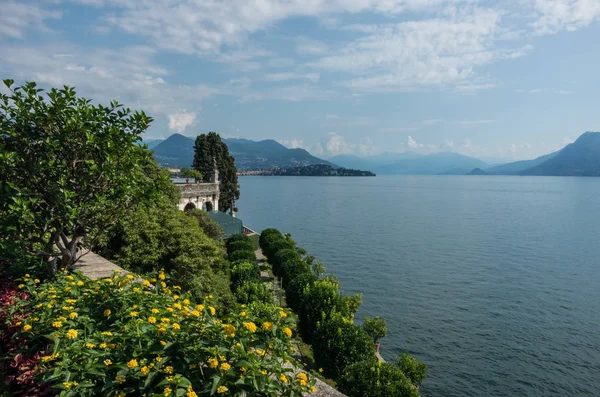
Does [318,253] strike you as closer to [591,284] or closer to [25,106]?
[591,284]

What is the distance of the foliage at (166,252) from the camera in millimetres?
20984

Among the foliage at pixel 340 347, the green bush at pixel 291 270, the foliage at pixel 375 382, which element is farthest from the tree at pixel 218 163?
the foliage at pixel 375 382

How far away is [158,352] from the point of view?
5398mm

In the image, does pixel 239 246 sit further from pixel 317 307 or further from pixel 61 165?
pixel 61 165

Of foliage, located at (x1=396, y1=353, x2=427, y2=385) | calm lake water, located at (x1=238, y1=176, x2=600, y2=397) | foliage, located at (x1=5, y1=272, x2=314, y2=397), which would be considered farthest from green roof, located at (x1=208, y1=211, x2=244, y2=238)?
foliage, located at (x1=5, y1=272, x2=314, y2=397)

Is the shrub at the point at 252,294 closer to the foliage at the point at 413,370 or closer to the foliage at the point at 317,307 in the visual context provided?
the foliage at the point at 317,307

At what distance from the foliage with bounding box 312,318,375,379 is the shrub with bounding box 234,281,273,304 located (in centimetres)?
689

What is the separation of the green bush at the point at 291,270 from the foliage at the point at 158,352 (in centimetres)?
2798

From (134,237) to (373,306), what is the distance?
25928mm

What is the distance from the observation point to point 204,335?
5863 millimetres

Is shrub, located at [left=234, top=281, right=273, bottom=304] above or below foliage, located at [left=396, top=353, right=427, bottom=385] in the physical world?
above

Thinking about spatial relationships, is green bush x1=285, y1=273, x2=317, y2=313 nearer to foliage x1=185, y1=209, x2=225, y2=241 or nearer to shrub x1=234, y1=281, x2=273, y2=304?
shrub x1=234, y1=281, x2=273, y2=304

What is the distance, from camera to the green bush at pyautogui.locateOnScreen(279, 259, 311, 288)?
114ft

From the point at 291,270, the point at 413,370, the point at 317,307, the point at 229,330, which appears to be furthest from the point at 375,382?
the point at 291,270
